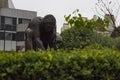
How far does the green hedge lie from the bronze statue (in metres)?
2.32

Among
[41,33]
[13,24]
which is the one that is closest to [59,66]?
[41,33]

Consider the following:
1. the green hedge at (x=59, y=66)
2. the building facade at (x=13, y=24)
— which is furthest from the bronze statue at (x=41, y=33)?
the building facade at (x=13, y=24)

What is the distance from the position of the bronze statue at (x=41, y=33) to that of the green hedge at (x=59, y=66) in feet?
7.60

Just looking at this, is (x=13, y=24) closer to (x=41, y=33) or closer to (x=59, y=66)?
(x=41, y=33)

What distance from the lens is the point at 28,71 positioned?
565 cm

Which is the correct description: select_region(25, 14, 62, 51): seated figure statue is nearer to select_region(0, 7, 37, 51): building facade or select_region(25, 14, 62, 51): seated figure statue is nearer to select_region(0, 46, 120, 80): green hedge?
select_region(0, 46, 120, 80): green hedge

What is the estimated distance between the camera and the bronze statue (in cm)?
851

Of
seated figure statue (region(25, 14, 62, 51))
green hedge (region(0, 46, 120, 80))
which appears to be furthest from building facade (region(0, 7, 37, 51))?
green hedge (region(0, 46, 120, 80))

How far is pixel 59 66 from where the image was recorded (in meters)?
5.81

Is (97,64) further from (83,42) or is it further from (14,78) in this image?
(83,42)

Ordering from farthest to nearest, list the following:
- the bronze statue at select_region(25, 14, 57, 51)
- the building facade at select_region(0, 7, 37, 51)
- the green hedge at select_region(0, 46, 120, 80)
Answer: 1. the building facade at select_region(0, 7, 37, 51)
2. the bronze statue at select_region(25, 14, 57, 51)
3. the green hedge at select_region(0, 46, 120, 80)

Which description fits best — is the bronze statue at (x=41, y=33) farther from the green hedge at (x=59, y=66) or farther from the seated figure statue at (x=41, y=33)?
the green hedge at (x=59, y=66)

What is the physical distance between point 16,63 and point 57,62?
58cm

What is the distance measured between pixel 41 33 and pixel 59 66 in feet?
9.99
